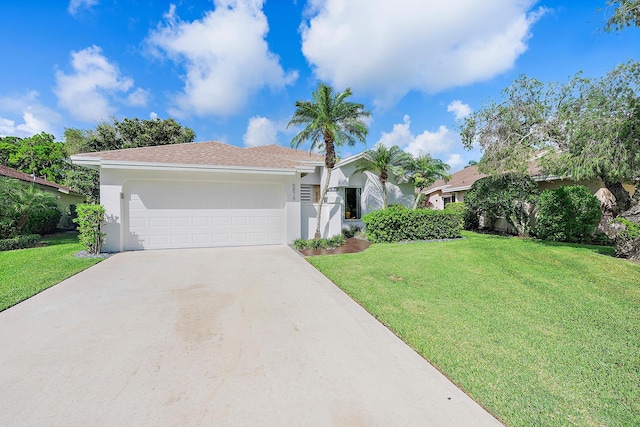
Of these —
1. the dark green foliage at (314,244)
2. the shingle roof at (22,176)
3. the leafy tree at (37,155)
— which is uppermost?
the leafy tree at (37,155)

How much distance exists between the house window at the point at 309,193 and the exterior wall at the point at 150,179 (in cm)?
282

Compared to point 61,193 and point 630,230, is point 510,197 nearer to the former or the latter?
point 630,230

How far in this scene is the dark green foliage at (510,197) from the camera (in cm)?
1245

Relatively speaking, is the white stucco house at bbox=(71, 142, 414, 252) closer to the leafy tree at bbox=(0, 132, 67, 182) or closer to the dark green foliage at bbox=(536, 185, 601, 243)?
the dark green foliage at bbox=(536, 185, 601, 243)

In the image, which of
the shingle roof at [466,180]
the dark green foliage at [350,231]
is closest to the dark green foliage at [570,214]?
the shingle roof at [466,180]

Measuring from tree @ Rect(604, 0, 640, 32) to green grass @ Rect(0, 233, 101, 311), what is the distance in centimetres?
1482

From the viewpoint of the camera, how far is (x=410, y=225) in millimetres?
11680

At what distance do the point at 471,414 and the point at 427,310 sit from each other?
87.6 inches

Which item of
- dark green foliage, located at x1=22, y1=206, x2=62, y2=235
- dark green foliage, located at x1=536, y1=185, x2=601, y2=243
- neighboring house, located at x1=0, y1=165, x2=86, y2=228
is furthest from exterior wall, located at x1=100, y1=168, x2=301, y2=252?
neighboring house, located at x1=0, y1=165, x2=86, y2=228

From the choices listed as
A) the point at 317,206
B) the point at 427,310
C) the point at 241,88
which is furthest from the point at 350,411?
the point at 241,88

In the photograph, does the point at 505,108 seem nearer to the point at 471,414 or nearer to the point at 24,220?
the point at 471,414

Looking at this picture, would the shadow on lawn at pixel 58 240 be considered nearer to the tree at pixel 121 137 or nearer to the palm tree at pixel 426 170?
the tree at pixel 121 137

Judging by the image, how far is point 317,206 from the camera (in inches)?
484

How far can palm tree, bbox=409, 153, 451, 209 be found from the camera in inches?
614
